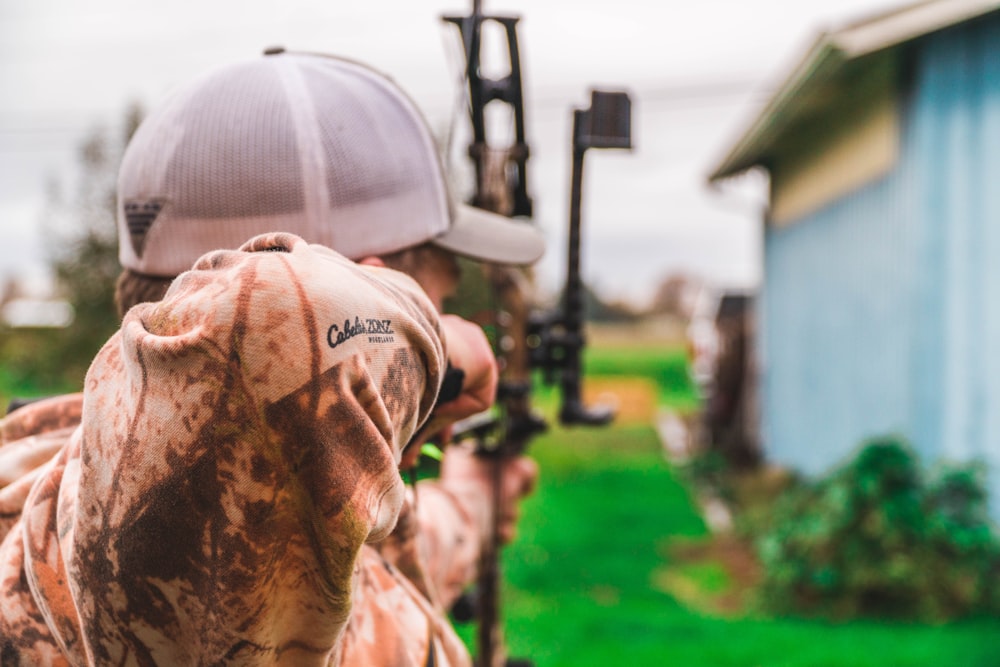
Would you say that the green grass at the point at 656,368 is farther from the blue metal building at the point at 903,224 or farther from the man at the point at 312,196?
the man at the point at 312,196

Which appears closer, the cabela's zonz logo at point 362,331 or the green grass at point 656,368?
the cabela's zonz logo at point 362,331

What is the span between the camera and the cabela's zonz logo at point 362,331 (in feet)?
2.05

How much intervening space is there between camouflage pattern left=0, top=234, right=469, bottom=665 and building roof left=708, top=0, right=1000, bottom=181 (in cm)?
582

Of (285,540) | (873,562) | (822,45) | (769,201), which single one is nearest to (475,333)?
(285,540)

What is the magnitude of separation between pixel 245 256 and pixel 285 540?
20cm

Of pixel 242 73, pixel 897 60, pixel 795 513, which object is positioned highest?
pixel 897 60

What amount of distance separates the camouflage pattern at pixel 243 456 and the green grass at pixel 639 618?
4764mm

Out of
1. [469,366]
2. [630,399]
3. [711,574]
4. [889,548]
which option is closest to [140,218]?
[469,366]

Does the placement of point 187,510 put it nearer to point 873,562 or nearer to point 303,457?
point 303,457

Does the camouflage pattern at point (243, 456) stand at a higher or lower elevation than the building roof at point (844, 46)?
lower

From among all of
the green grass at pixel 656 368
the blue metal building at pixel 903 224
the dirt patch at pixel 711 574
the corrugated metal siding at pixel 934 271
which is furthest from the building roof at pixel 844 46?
the green grass at pixel 656 368

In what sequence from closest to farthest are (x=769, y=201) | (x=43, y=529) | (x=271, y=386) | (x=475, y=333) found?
(x=271, y=386), (x=43, y=529), (x=475, y=333), (x=769, y=201)

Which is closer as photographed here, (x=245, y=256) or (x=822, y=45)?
(x=245, y=256)

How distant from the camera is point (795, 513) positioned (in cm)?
736
